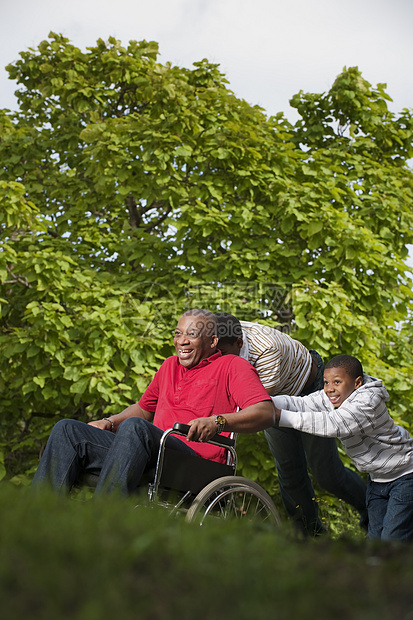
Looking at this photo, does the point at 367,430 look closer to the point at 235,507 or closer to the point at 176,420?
the point at 235,507

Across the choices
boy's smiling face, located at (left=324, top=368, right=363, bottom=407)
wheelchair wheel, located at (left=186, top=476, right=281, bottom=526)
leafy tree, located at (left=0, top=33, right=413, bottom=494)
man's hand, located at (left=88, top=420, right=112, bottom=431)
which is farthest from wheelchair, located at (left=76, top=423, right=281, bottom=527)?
leafy tree, located at (left=0, top=33, right=413, bottom=494)

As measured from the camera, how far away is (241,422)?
2844 millimetres

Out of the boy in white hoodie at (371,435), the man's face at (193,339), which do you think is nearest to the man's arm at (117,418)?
the man's face at (193,339)

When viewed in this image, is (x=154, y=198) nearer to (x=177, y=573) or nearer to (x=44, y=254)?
(x=44, y=254)

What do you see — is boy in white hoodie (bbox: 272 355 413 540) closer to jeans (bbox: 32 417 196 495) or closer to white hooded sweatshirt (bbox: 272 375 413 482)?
white hooded sweatshirt (bbox: 272 375 413 482)

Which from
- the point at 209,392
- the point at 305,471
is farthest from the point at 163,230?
the point at 209,392

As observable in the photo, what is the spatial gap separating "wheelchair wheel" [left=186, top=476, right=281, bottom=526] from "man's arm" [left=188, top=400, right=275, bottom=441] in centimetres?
21

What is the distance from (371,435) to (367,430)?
60 millimetres

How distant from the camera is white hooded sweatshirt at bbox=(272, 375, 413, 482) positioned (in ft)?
9.78

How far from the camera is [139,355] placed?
18.6 feet

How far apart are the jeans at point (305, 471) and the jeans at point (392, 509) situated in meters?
0.91

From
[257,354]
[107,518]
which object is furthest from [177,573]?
[257,354]

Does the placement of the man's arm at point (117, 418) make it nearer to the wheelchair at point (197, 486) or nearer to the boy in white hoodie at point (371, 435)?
the wheelchair at point (197, 486)

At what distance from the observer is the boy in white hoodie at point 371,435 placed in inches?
117
